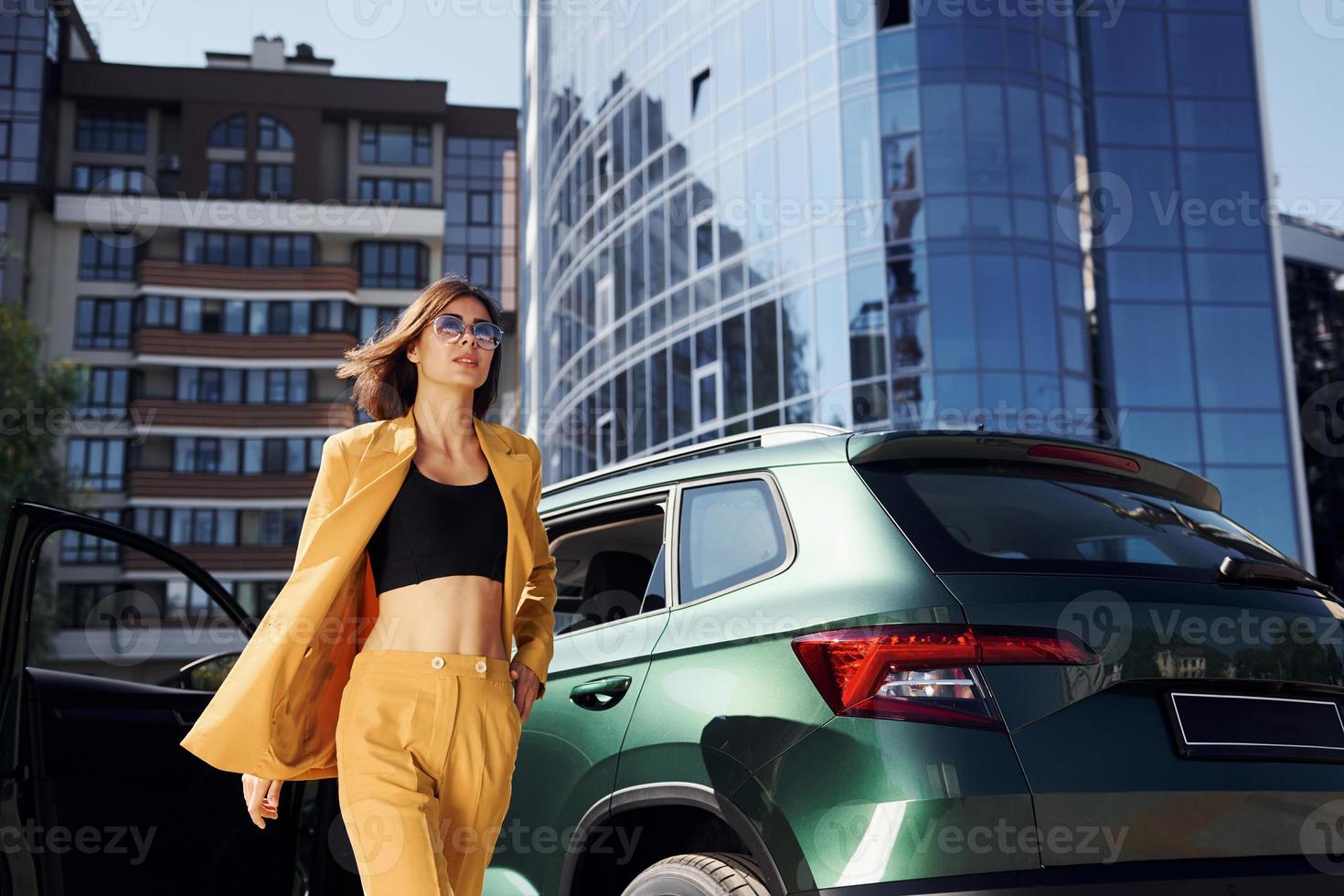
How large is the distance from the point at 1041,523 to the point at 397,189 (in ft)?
183

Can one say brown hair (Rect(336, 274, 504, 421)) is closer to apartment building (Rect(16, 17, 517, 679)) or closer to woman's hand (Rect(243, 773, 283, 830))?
woman's hand (Rect(243, 773, 283, 830))

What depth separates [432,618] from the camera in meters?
2.99

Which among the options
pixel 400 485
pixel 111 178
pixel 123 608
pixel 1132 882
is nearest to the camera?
pixel 1132 882

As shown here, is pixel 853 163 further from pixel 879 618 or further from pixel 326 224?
pixel 326 224

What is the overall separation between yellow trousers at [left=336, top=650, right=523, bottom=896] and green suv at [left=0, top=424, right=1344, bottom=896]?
0.45m

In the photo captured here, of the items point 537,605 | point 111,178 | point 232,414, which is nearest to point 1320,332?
point 232,414

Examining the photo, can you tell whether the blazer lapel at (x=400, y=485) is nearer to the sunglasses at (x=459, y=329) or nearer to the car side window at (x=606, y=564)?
the sunglasses at (x=459, y=329)

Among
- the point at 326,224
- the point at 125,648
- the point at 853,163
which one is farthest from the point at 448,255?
the point at 853,163

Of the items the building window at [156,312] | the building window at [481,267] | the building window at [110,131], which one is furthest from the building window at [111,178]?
the building window at [481,267]

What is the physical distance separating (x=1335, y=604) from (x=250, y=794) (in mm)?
2650

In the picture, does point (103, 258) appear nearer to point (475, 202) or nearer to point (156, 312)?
point (156, 312)

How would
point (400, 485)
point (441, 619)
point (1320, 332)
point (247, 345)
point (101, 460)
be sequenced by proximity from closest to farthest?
point (441, 619)
point (400, 485)
point (1320, 332)
point (101, 460)
point (247, 345)

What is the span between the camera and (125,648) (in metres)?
53.3

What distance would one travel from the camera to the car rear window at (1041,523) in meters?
2.87
